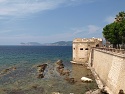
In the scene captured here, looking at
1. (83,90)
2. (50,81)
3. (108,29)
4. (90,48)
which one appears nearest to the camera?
(83,90)

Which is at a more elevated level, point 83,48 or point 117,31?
point 117,31

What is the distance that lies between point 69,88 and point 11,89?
8.33 metres

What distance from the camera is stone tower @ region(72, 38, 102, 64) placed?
55.3 m

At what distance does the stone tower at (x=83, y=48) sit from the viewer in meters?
55.3

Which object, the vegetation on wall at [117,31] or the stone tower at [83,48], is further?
the stone tower at [83,48]

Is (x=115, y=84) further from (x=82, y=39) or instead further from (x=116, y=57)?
(x=82, y=39)

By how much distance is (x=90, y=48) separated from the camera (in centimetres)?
5525

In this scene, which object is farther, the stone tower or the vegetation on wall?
the stone tower

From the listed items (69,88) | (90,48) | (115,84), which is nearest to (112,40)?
(90,48)

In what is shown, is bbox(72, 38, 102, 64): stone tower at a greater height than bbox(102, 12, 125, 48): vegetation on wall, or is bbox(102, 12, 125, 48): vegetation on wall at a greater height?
bbox(102, 12, 125, 48): vegetation on wall

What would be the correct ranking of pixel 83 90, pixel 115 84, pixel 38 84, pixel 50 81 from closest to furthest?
pixel 115 84 < pixel 83 90 < pixel 38 84 < pixel 50 81

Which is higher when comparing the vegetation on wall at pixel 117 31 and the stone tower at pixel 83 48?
the vegetation on wall at pixel 117 31

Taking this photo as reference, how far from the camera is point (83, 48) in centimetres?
5556

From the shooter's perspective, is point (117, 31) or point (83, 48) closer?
point (117, 31)
